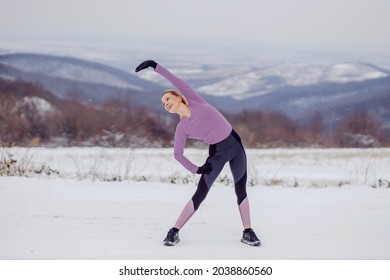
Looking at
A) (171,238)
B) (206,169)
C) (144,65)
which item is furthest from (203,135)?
(171,238)

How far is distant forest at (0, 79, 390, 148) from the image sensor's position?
6688 mm

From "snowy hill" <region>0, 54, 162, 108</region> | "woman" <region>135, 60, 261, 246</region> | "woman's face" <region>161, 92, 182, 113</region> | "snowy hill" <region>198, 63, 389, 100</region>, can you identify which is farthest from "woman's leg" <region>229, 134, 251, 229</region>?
"snowy hill" <region>198, 63, 389, 100</region>

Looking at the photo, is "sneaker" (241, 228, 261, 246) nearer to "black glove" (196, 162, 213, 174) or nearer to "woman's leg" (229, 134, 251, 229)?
"woman's leg" (229, 134, 251, 229)

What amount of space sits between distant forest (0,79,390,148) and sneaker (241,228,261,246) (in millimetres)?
2016

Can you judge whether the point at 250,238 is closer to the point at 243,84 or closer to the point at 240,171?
the point at 240,171

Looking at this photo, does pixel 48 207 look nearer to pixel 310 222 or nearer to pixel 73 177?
pixel 73 177

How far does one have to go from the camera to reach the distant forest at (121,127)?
21.9 ft

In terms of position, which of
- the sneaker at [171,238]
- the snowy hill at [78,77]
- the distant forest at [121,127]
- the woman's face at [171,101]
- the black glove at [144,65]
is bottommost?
the sneaker at [171,238]

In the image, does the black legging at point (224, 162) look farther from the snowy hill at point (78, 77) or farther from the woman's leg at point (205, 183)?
the snowy hill at point (78, 77)

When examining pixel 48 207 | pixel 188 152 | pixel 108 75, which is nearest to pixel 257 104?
pixel 188 152

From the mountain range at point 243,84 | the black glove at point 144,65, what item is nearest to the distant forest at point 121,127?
the mountain range at point 243,84

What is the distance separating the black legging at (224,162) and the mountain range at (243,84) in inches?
77.4

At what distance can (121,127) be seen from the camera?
6855 millimetres

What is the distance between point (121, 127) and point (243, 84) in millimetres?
1627
